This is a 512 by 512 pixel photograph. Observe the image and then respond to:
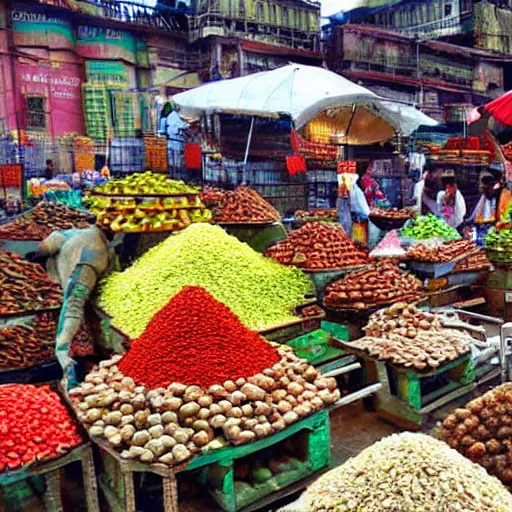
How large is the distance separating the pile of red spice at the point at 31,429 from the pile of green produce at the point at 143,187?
1632 mm

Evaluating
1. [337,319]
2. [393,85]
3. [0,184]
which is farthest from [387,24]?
[337,319]

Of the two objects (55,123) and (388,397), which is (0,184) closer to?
(55,123)

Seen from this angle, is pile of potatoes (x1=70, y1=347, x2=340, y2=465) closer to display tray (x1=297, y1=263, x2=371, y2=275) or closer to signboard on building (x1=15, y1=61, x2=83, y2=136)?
display tray (x1=297, y1=263, x2=371, y2=275)

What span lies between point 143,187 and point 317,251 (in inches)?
50.9

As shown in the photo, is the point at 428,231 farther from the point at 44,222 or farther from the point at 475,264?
the point at 44,222

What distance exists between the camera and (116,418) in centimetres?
211

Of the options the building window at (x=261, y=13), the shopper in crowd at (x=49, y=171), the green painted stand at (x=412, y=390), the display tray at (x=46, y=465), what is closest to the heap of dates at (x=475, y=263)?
the green painted stand at (x=412, y=390)

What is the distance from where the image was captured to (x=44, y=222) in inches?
199

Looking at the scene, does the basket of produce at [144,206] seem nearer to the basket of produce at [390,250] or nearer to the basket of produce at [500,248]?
the basket of produce at [390,250]

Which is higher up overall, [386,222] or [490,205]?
[490,205]

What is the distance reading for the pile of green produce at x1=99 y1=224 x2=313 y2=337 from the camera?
312 cm

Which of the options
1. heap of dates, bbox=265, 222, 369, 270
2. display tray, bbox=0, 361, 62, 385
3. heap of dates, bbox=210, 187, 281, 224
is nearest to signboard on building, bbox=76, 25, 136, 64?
heap of dates, bbox=210, 187, 281, 224

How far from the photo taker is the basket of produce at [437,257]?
4680 millimetres

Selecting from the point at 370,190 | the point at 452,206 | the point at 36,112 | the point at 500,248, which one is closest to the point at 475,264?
the point at 500,248
